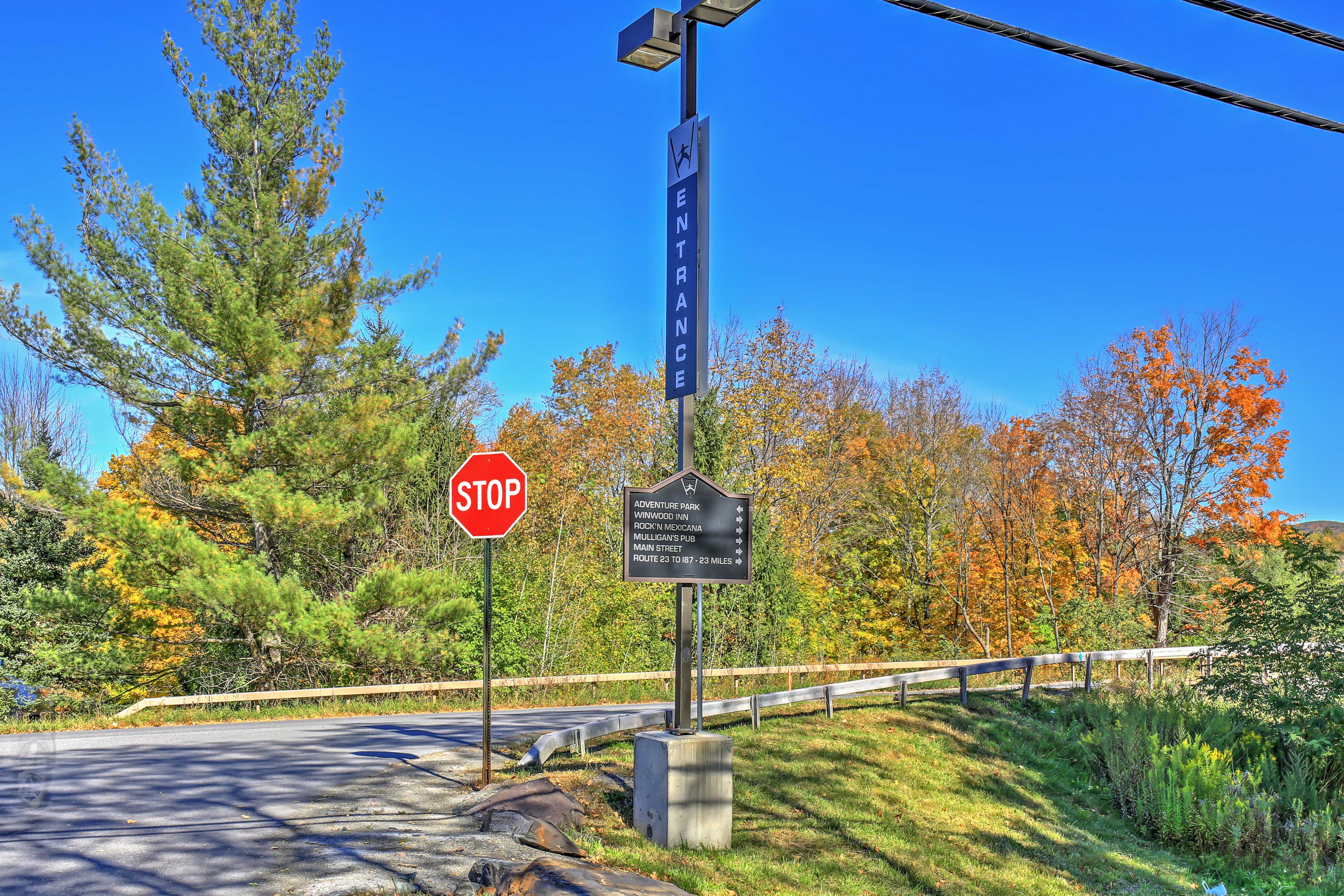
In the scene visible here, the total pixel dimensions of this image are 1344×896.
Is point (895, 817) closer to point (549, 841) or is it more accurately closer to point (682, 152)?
point (549, 841)

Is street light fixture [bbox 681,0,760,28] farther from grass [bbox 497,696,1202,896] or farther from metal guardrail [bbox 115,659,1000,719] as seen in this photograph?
metal guardrail [bbox 115,659,1000,719]

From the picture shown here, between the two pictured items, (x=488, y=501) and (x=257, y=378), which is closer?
(x=488, y=501)

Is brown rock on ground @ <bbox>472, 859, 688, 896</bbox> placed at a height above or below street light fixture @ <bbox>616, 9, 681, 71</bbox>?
below

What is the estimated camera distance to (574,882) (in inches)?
253

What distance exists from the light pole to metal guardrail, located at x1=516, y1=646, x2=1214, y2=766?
3.21 feet

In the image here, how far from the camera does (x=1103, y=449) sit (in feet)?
121

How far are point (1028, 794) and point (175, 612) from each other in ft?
78.1

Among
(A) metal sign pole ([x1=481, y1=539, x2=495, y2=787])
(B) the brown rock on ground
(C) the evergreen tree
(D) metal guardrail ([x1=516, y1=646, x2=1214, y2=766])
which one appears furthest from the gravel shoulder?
(C) the evergreen tree

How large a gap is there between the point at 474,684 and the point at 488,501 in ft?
33.5

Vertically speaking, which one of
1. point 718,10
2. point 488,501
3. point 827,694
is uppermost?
point 718,10

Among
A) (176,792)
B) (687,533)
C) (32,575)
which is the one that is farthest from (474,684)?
(32,575)

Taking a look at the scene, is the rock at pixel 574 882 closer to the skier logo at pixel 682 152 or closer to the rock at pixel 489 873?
the rock at pixel 489 873

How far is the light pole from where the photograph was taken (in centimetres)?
893

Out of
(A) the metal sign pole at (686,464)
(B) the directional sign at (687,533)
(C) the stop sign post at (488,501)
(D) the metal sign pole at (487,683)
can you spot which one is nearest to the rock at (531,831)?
(D) the metal sign pole at (487,683)
